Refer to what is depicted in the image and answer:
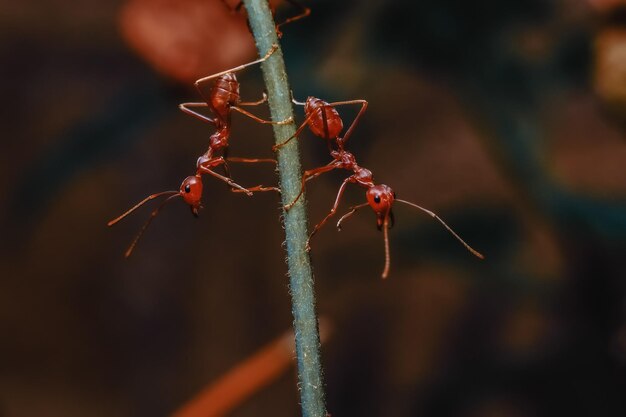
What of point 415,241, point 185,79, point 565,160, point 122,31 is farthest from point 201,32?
point 565,160

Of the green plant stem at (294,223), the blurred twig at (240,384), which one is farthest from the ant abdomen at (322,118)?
the blurred twig at (240,384)

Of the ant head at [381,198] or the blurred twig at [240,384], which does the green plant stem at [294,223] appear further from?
the blurred twig at [240,384]

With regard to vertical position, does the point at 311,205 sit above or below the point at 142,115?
below

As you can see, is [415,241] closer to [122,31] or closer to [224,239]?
[224,239]

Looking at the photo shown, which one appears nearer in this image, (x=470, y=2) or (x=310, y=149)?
(x=470, y=2)

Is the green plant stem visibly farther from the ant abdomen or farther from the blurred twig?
the blurred twig

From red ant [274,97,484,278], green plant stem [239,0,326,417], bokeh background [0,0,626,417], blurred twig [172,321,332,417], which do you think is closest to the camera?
green plant stem [239,0,326,417]

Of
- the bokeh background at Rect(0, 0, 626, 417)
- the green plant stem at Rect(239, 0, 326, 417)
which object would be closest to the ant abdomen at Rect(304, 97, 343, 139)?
the green plant stem at Rect(239, 0, 326, 417)
